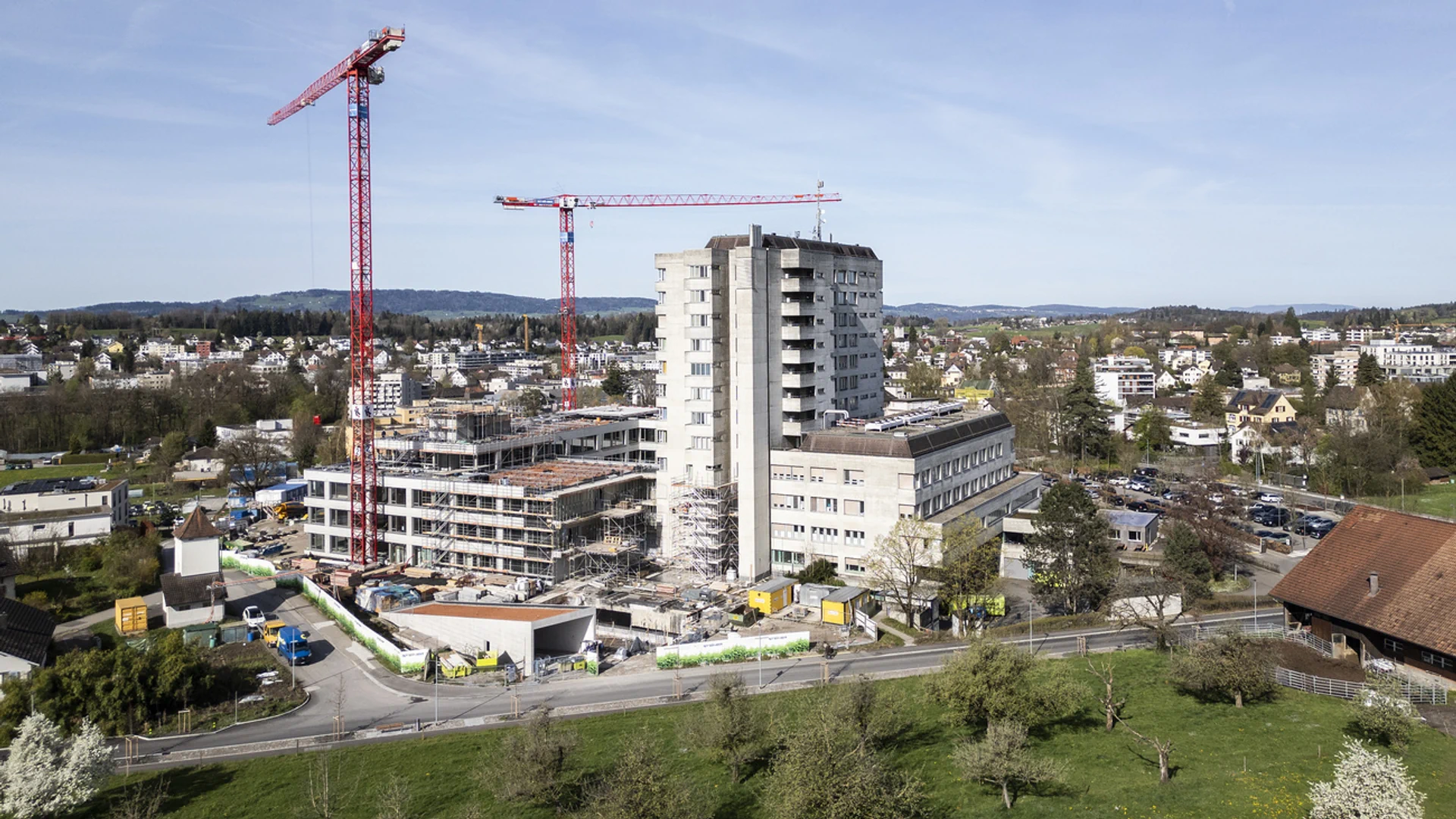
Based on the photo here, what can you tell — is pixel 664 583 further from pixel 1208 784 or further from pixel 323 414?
pixel 323 414

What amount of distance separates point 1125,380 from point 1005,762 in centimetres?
12864

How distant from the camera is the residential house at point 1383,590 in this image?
3334 centimetres

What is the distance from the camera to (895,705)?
30641 mm

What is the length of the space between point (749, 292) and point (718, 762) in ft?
105

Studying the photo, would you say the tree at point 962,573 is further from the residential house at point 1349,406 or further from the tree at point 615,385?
the tree at point 615,385

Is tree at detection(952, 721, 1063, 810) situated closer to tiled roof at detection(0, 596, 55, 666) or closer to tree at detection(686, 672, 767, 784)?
tree at detection(686, 672, 767, 784)

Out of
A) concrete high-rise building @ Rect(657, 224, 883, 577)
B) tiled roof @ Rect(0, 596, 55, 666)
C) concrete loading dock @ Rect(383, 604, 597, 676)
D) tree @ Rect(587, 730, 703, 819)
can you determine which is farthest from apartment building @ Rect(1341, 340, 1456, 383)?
tiled roof @ Rect(0, 596, 55, 666)

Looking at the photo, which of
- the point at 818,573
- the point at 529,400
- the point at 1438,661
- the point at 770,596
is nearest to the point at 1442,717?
the point at 1438,661

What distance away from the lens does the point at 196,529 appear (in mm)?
54906

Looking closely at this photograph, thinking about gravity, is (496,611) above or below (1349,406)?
below

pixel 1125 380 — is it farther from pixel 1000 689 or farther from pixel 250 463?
pixel 1000 689

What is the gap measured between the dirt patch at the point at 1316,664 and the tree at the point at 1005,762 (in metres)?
14.4

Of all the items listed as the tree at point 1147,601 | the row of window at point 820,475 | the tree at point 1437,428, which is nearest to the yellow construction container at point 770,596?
the row of window at point 820,475

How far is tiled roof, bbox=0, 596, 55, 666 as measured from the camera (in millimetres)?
40250
